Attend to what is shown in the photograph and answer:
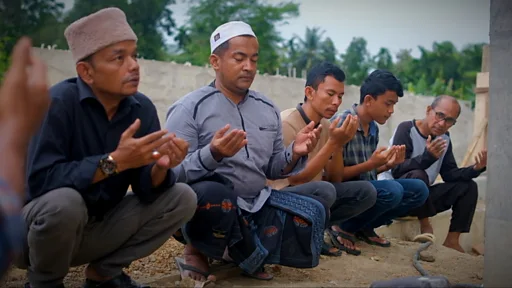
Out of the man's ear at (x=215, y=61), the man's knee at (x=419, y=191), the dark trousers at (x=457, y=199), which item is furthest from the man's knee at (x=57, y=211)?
the dark trousers at (x=457, y=199)

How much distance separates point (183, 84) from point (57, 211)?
947 cm

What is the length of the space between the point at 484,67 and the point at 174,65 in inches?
222

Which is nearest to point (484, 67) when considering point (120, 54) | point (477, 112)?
point (477, 112)

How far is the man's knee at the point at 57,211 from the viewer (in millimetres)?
2994

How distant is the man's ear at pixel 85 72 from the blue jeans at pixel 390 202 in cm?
289

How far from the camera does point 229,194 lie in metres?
3.78

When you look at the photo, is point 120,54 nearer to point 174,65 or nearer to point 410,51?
point 174,65

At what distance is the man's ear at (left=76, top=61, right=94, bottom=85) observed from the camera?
11.1ft

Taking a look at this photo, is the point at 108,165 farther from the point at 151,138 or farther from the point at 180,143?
the point at 180,143

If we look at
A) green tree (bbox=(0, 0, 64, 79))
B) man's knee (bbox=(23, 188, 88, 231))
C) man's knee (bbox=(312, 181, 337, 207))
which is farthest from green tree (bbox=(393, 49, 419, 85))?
man's knee (bbox=(23, 188, 88, 231))

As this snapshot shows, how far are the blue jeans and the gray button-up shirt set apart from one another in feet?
4.47

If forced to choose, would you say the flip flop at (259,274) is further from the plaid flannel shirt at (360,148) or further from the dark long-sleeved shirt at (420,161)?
the dark long-sleeved shirt at (420,161)

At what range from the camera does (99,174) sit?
3090 millimetres

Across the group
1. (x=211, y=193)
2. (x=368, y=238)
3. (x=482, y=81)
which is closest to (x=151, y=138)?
(x=211, y=193)
